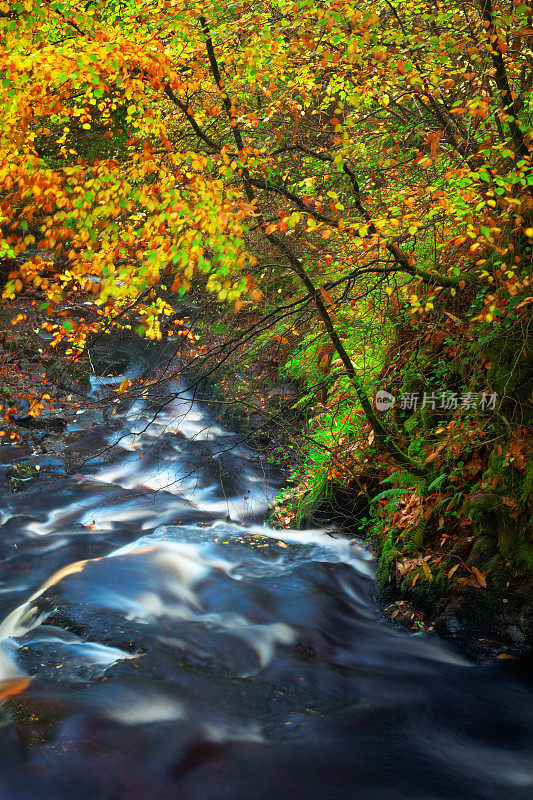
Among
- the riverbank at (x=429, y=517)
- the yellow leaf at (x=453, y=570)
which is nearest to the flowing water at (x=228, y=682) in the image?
the riverbank at (x=429, y=517)

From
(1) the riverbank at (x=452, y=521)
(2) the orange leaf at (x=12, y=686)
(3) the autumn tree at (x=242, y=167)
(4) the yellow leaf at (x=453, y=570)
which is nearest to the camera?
(3) the autumn tree at (x=242, y=167)

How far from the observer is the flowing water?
145 inches

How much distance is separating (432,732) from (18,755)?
2.69 metres

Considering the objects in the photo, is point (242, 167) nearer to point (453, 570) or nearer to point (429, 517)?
point (429, 517)

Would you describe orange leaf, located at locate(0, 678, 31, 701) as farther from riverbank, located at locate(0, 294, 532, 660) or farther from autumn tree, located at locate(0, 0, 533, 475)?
autumn tree, located at locate(0, 0, 533, 475)

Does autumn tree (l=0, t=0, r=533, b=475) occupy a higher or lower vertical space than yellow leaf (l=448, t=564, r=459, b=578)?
higher

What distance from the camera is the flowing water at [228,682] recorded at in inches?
145

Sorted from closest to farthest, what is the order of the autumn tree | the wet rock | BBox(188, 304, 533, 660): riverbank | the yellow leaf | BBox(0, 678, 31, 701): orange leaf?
the autumn tree < BBox(0, 678, 31, 701): orange leaf < BBox(188, 304, 533, 660): riverbank < the yellow leaf < the wet rock

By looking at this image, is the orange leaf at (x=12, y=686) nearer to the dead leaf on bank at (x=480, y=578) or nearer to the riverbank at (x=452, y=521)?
the riverbank at (x=452, y=521)

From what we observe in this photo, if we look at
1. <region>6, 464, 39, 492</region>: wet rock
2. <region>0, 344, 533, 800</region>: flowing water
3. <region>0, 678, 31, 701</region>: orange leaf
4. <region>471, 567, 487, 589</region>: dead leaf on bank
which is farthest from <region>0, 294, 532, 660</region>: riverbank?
<region>6, 464, 39, 492</region>: wet rock

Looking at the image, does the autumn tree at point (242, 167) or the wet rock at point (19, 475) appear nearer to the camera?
the autumn tree at point (242, 167)

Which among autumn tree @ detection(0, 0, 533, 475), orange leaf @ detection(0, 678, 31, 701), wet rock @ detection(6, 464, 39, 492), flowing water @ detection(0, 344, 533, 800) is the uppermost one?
autumn tree @ detection(0, 0, 533, 475)

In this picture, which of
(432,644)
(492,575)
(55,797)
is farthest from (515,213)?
(55,797)

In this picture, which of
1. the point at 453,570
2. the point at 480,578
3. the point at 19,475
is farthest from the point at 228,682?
the point at 19,475
